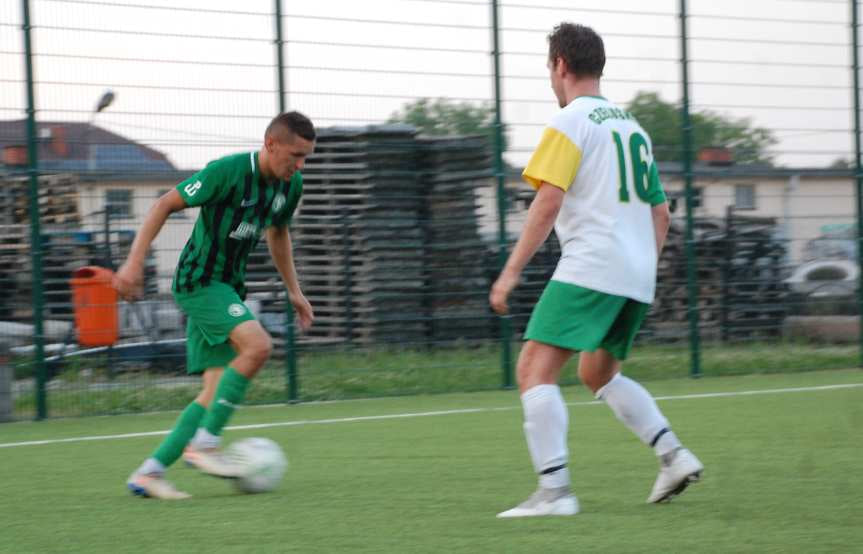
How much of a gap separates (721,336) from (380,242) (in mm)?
3137

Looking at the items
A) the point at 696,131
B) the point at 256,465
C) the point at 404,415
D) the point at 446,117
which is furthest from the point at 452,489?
the point at 696,131

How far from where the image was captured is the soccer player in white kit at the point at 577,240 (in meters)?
4.30

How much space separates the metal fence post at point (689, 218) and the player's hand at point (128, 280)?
6531 mm

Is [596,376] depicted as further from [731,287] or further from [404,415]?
[731,287]

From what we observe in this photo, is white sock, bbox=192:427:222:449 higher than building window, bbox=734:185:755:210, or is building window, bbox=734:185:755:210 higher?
building window, bbox=734:185:755:210

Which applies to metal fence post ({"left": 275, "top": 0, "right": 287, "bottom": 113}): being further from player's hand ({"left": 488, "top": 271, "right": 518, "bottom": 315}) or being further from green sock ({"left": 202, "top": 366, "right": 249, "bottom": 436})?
player's hand ({"left": 488, "top": 271, "right": 518, "bottom": 315})

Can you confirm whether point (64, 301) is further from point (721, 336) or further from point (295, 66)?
point (721, 336)

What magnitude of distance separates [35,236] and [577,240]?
17.5 ft

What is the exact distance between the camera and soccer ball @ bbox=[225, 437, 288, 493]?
16.8ft

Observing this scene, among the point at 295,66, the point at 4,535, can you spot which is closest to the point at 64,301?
the point at 295,66

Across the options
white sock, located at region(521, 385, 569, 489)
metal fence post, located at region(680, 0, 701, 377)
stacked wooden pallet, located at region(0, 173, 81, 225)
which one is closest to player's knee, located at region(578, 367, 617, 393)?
white sock, located at region(521, 385, 569, 489)

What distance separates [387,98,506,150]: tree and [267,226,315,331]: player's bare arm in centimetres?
420

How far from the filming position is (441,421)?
25.7 ft

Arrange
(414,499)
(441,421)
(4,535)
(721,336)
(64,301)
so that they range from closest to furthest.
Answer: (4,535)
(414,499)
(441,421)
(64,301)
(721,336)
